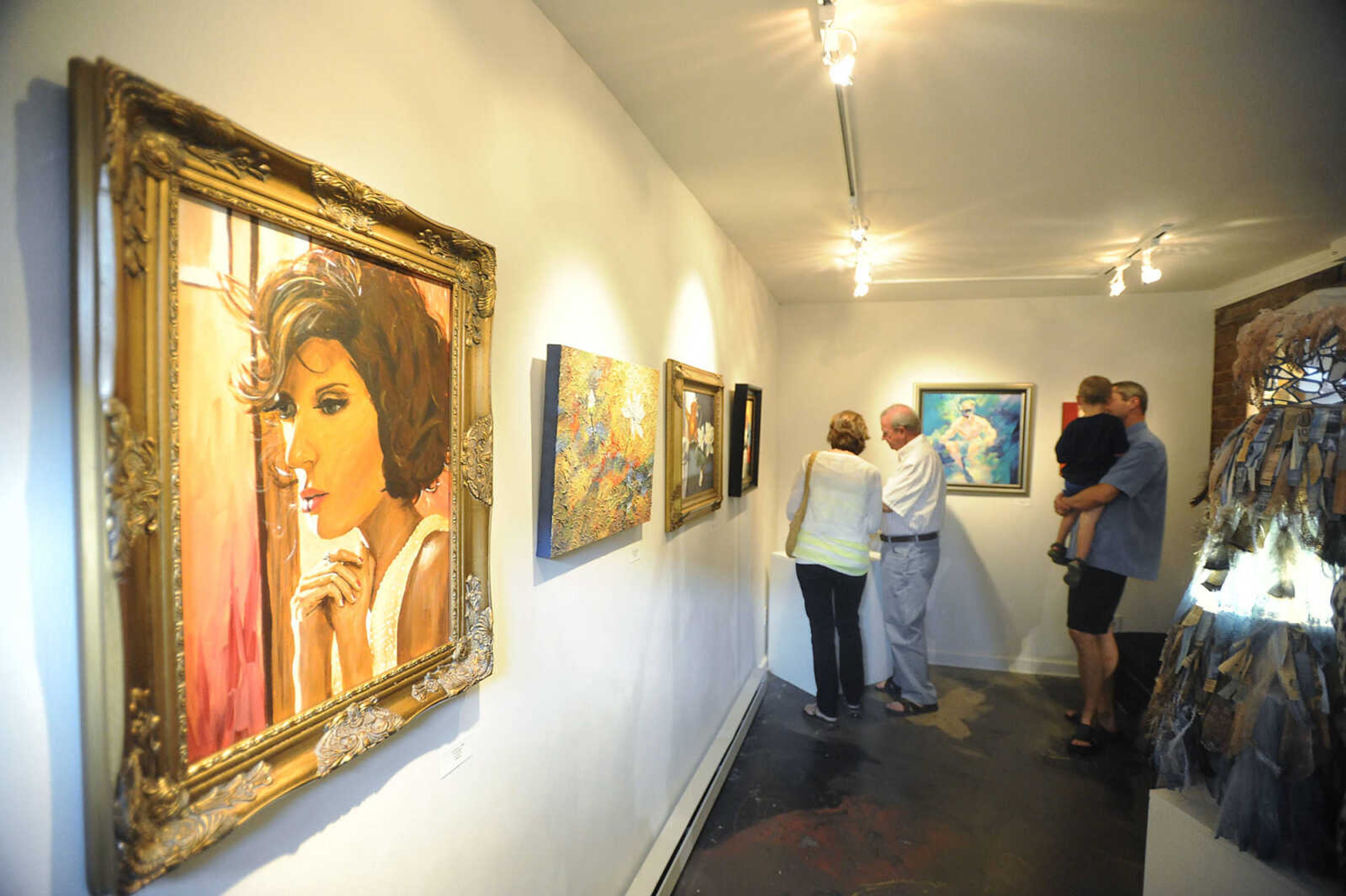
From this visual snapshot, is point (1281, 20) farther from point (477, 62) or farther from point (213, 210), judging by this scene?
point (213, 210)

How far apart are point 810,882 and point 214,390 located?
2772 millimetres

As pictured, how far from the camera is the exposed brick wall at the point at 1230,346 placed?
12.3 ft

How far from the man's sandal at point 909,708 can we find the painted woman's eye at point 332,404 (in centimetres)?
403

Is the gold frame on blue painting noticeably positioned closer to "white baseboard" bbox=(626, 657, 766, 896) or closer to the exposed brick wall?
the exposed brick wall

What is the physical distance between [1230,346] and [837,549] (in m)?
3.25

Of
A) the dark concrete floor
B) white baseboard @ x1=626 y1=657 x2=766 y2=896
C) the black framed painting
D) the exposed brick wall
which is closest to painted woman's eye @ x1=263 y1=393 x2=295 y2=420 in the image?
white baseboard @ x1=626 y1=657 x2=766 y2=896

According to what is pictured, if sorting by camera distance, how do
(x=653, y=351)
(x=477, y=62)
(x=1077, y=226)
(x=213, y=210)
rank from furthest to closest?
(x=1077, y=226) < (x=653, y=351) < (x=477, y=62) < (x=213, y=210)

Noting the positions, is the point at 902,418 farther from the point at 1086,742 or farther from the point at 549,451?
the point at 549,451

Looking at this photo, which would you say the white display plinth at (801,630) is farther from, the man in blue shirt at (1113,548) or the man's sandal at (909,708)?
the man in blue shirt at (1113,548)

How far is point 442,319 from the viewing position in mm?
1126

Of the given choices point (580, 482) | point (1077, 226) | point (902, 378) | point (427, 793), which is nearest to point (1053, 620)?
point (902, 378)

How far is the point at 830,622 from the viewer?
3832 millimetres

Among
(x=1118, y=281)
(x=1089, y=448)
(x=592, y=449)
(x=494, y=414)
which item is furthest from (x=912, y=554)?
(x=494, y=414)

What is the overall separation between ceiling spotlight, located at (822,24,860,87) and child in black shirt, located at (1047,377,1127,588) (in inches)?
118
